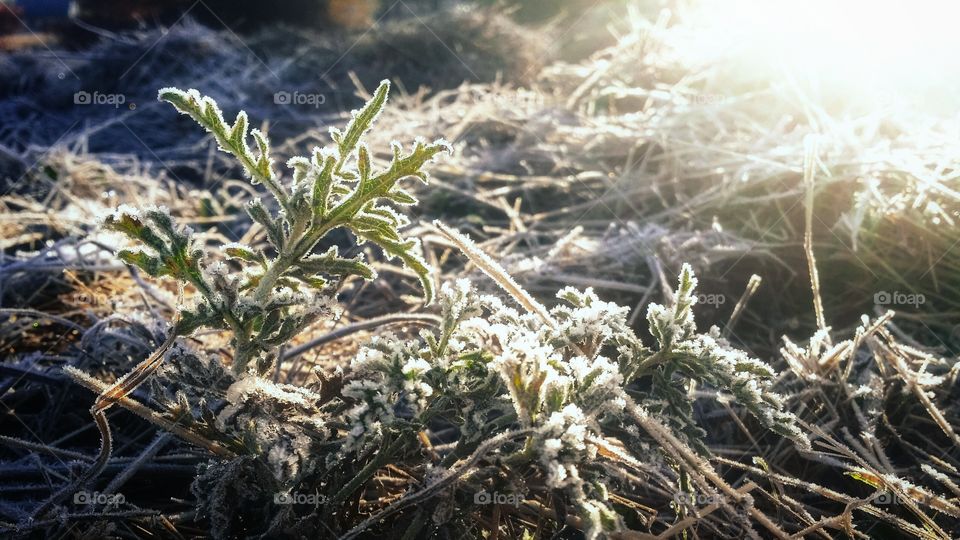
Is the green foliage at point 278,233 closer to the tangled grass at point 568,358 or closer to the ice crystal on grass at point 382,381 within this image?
the ice crystal on grass at point 382,381

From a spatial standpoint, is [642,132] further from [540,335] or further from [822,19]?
[540,335]

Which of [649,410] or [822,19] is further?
[822,19]

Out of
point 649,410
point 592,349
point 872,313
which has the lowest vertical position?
point 872,313

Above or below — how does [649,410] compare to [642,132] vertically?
below

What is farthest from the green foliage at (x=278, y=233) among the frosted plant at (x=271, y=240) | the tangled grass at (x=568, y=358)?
the tangled grass at (x=568, y=358)

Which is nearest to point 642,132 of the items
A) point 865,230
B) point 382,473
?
point 865,230

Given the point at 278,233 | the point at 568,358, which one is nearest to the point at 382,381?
the point at 278,233

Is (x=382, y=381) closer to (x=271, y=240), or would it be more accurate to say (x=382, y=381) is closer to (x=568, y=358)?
(x=271, y=240)

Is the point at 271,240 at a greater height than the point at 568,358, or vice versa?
the point at 271,240

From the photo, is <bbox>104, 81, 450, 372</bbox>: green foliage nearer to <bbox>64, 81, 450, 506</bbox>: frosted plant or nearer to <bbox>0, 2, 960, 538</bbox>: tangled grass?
<bbox>64, 81, 450, 506</bbox>: frosted plant
